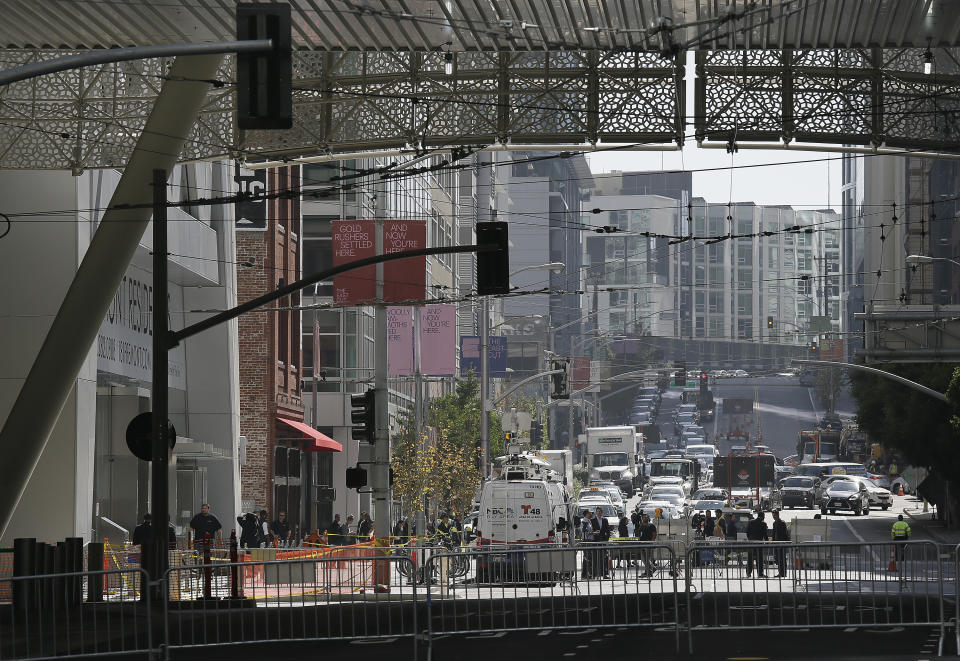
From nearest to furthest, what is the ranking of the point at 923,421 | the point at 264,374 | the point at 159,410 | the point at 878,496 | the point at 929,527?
1. the point at 159,410
2. the point at 264,374
3. the point at 923,421
4. the point at 929,527
5. the point at 878,496

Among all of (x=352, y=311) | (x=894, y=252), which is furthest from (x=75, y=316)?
(x=894, y=252)

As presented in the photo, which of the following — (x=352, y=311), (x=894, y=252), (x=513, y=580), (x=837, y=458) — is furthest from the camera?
(x=837, y=458)

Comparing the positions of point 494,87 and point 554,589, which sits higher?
point 494,87

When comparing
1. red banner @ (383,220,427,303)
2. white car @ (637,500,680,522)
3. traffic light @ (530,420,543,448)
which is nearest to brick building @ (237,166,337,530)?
white car @ (637,500,680,522)

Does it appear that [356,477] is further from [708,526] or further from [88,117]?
[708,526]

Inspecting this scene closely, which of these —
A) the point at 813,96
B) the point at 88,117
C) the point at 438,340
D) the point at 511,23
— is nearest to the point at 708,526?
the point at 438,340

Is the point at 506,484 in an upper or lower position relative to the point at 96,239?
lower

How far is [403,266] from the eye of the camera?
108ft

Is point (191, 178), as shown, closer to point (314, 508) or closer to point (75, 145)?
point (75, 145)

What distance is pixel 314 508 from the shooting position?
58125 mm

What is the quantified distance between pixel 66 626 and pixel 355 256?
17268mm

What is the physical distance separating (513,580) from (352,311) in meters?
46.8

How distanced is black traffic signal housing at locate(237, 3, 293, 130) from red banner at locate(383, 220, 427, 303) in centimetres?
1964

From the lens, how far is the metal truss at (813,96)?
25094 millimetres
